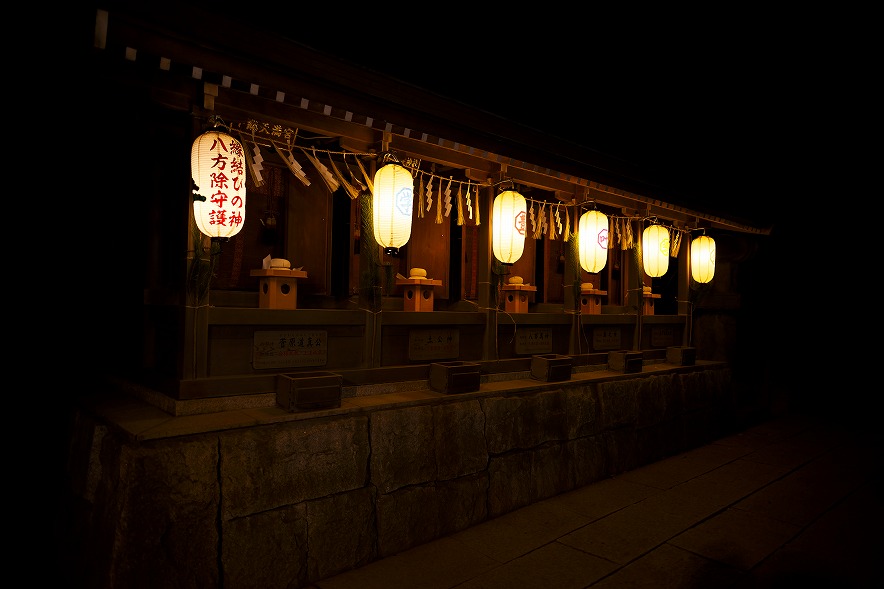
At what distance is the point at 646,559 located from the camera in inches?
220

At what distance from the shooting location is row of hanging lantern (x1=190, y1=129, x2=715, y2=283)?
4879mm

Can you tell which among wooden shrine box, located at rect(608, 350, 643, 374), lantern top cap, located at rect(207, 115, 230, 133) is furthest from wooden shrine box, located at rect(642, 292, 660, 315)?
lantern top cap, located at rect(207, 115, 230, 133)

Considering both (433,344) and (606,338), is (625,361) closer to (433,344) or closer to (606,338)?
(606,338)

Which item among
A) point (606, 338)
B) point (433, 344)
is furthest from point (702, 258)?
point (433, 344)

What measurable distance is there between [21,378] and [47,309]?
82cm

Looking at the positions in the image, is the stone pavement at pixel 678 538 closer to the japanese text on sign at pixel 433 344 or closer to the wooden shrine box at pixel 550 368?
the wooden shrine box at pixel 550 368

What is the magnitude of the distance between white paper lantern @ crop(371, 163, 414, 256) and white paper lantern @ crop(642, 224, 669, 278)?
6.34m

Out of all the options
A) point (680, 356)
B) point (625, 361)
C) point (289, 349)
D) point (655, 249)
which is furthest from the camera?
point (680, 356)

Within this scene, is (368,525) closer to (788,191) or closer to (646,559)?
(646,559)

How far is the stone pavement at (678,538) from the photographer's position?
5.13 metres

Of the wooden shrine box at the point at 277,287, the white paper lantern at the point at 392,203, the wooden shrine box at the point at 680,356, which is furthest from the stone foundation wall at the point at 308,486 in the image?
the wooden shrine box at the point at 680,356

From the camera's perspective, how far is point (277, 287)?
20.1ft

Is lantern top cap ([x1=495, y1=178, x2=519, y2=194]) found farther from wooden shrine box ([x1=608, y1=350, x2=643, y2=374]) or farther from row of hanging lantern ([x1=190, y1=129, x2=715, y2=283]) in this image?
wooden shrine box ([x1=608, y1=350, x2=643, y2=374])

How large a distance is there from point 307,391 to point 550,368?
402 centimetres
